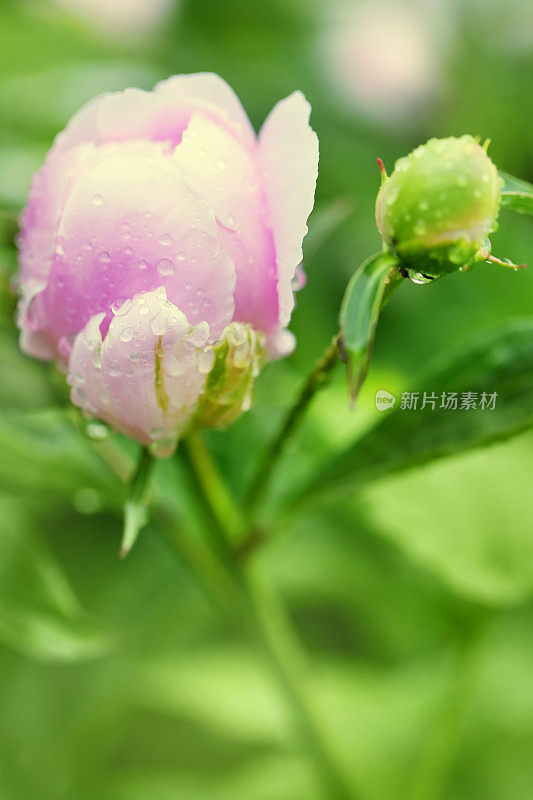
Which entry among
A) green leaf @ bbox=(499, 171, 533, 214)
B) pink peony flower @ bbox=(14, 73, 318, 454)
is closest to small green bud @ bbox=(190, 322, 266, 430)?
Answer: pink peony flower @ bbox=(14, 73, 318, 454)

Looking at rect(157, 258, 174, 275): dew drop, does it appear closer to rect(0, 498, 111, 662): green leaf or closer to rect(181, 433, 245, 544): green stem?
rect(181, 433, 245, 544): green stem

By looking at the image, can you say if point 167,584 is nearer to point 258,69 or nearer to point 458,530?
point 458,530

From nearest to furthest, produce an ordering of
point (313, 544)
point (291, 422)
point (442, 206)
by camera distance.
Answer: point (442, 206) < point (291, 422) < point (313, 544)

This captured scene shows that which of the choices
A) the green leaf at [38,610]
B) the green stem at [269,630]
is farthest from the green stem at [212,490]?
the green leaf at [38,610]

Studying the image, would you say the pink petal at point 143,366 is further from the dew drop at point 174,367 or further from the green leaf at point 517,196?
the green leaf at point 517,196

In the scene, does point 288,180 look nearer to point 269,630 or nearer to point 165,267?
point 165,267

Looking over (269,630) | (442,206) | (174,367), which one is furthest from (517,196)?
(269,630)
